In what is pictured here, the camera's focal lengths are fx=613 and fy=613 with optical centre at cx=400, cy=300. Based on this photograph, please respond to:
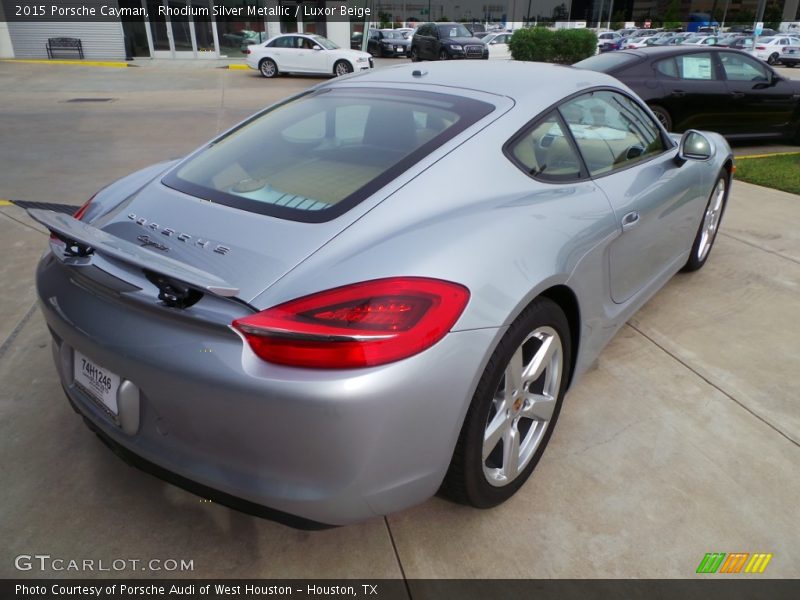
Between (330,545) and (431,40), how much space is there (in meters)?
24.9

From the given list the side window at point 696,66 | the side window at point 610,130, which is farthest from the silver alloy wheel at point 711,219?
the side window at point 696,66

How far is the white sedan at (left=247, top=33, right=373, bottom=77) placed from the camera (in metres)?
19.2

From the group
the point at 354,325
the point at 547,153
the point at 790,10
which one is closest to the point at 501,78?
the point at 547,153

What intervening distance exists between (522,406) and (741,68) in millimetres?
9128

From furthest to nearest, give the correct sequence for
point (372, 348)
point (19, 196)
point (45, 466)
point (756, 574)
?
point (19, 196) < point (45, 466) < point (756, 574) < point (372, 348)

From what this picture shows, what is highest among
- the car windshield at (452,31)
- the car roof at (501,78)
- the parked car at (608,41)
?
the car roof at (501,78)

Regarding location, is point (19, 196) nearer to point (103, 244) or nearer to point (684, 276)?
point (103, 244)

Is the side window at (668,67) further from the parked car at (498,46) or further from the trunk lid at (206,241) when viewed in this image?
the parked car at (498,46)

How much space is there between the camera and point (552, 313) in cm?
212

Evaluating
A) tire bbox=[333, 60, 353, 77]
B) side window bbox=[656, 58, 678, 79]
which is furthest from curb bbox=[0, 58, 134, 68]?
side window bbox=[656, 58, 678, 79]

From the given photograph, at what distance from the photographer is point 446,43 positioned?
→ 22781 mm

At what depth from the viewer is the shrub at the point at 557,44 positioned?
24.0m

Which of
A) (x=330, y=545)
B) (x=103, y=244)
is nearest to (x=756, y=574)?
(x=330, y=545)

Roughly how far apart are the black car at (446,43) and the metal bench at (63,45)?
1325 cm
